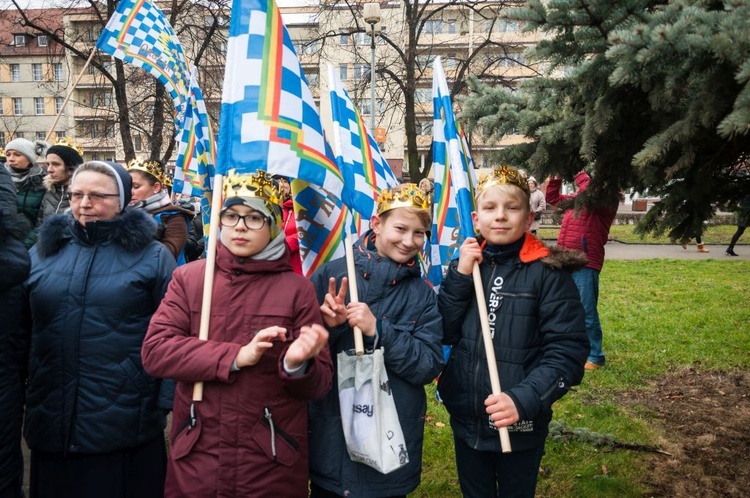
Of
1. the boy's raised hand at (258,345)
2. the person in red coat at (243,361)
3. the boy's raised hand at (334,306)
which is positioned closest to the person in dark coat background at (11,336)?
the person in red coat at (243,361)

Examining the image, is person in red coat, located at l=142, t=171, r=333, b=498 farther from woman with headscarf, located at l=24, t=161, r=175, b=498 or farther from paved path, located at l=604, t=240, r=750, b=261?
paved path, located at l=604, t=240, r=750, b=261

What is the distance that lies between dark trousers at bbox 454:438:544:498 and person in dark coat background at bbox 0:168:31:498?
6.78ft

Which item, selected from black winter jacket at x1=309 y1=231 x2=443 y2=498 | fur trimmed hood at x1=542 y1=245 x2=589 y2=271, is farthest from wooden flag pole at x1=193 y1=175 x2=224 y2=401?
fur trimmed hood at x1=542 y1=245 x2=589 y2=271

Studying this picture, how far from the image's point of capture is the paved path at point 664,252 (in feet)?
51.4

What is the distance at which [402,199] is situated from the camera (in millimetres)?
2951

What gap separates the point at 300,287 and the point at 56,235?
1249 millimetres

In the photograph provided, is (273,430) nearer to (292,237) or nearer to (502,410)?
(502,410)

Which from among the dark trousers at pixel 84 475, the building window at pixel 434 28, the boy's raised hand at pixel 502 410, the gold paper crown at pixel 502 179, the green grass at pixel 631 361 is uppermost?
the building window at pixel 434 28

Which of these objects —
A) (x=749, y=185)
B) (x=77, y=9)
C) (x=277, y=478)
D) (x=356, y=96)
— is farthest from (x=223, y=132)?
(x=356, y=96)

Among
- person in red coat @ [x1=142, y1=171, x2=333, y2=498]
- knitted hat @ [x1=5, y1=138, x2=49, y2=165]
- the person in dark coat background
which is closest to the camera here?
person in red coat @ [x1=142, y1=171, x2=333, y2=498]

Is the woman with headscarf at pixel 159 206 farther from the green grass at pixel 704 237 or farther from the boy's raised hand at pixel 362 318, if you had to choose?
the green grass at pixel 704 237

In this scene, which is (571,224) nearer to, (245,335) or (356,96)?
(245,335)

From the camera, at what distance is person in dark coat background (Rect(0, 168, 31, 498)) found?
2465 mm

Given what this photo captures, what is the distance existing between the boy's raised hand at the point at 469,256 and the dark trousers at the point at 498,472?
0.90m
